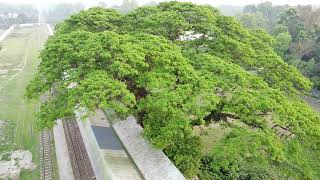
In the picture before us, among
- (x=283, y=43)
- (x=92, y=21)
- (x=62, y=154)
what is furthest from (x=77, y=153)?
(x=283, y=43)

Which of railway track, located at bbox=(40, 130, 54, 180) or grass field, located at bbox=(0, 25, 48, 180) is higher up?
railway track, located at bbox=(40, 130, 54, 180)

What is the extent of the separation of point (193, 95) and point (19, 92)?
24489 mm

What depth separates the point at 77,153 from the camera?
21.9 metres

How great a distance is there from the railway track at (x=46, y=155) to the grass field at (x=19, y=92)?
12.1 inches

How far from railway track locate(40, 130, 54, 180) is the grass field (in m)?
0.31

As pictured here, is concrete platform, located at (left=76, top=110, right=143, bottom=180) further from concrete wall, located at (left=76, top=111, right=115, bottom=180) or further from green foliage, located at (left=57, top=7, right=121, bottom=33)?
green foliage, located at (left=57, top=7, right=121, bottom=33)

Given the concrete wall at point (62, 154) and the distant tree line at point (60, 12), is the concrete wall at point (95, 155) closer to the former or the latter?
the concrete wall at point (62, 154)

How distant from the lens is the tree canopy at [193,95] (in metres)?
15.1

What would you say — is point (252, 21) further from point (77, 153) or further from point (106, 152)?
point (106, 152)

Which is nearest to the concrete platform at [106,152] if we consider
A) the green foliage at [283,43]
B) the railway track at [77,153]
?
the railway track at [77,153]

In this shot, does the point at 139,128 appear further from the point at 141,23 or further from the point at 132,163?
the point at 141,23

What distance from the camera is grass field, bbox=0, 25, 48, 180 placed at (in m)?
23.8

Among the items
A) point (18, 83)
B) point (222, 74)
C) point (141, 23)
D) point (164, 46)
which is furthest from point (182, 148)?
point (18, 83)

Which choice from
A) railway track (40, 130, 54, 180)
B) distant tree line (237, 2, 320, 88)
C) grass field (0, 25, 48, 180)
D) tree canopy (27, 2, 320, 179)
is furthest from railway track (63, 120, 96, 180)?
distant tree line (237, 2, 320, 88)
